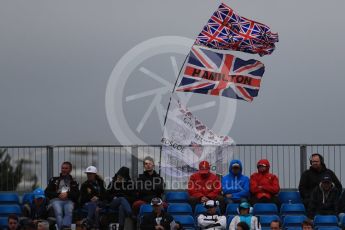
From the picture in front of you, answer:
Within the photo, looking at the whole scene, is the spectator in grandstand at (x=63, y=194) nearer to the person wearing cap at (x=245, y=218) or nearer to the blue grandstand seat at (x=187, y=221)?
the blue grandstand seat at (x=187, y=221)

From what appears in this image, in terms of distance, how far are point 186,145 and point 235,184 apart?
6.23 feet

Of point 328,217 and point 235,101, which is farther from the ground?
point 235,101

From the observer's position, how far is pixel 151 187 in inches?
1436

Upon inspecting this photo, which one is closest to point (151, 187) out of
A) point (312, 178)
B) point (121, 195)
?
point (121, 195)

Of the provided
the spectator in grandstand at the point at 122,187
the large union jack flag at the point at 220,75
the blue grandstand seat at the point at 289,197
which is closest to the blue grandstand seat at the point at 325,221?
the blue grandstand seat at the point at 289,197

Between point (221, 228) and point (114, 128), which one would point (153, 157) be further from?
point (221, 228)

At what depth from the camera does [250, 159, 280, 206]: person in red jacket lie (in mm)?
36688

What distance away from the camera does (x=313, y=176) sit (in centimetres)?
3681

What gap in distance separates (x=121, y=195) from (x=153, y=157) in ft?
7.02

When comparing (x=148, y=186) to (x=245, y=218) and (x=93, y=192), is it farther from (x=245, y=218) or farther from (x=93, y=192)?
(x=245, y=218)

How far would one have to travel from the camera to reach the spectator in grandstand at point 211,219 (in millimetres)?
35156

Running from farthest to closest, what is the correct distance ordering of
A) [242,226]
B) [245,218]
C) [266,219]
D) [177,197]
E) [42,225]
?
[177,197]
[266,219]
[245,218]
[42,225]
[242,226]

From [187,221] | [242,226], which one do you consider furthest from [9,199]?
[242,226]

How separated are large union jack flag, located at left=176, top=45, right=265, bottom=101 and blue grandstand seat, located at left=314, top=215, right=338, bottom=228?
5.11 m
